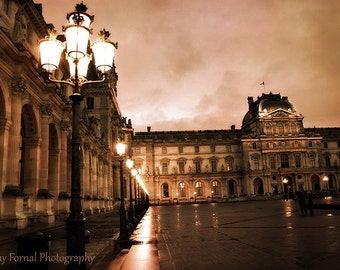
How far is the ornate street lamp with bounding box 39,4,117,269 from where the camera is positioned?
546cm

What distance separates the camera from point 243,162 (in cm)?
8806

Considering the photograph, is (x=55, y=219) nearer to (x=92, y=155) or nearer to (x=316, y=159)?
(x=92, y=155)

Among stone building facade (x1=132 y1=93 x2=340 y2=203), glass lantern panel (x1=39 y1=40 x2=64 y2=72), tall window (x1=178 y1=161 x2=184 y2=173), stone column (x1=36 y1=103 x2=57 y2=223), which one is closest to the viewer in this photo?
glass lantern panel (x1=39 y1=40 x2=64 y2=72)

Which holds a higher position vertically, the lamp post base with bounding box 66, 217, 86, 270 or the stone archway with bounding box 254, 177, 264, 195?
the stone archway with bounding box 254, 177, 264, 195

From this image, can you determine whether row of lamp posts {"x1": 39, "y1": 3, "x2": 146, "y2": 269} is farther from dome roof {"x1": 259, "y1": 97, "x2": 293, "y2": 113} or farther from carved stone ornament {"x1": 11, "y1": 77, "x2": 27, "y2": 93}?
dome roof {"x1": 259, "y1": 97, "x2": 293, "y2": 113}

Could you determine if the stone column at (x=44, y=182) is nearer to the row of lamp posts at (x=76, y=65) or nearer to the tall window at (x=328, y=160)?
Result: the row of lamp posts at (x=76, y=65)

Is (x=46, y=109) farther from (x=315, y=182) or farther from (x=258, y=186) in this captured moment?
(x=315, y=182)

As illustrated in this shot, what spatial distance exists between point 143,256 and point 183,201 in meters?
77.7

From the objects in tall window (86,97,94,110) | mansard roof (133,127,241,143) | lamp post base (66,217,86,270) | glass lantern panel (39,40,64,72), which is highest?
mansard roof (133,127,241,143)

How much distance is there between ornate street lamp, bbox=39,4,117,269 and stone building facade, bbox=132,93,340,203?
3102 inches

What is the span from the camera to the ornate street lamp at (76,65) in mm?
5457

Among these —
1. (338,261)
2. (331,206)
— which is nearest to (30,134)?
(338,261)

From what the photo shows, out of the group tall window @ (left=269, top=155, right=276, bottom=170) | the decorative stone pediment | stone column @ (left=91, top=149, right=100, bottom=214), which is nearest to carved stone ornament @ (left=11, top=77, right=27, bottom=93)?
stone column @ (left=91, top=149, right=100, bottom=214)

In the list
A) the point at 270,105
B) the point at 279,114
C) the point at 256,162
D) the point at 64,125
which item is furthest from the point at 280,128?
the point at 64,125
